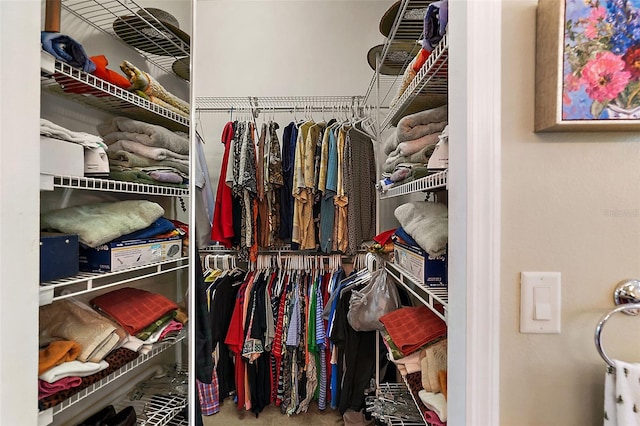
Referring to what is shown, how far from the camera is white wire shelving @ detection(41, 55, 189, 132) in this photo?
96 cm

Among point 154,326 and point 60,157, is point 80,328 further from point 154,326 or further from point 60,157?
point 60,157

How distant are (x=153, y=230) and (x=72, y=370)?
0.56 meters

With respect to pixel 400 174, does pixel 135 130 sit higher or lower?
higher

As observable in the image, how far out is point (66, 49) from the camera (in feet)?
3.14

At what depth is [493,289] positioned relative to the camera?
23.8 inches

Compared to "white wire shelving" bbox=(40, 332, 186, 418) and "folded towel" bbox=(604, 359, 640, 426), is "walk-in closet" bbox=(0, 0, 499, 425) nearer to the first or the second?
"white wire shelving" bbox=(40, 332, 186, 418)

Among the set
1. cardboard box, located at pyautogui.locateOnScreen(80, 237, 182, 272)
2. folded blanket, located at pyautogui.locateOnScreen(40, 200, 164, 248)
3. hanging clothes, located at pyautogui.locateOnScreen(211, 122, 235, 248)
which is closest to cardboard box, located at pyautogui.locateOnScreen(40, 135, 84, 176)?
folded blanket, located at pyautogui.locateOnScreen(40, 200, 164, 248)


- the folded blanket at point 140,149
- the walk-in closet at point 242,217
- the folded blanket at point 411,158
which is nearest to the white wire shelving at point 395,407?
the walk-in closet at point 242,217

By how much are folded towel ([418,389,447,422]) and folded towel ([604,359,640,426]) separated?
1.30 ft

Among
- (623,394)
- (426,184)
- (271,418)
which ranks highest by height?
(426,184)

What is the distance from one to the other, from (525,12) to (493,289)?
541 millimetres

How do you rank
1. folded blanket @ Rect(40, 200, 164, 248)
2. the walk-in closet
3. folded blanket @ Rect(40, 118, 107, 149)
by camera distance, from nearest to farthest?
the walk-in closet, folded blanket @ Rect(40, 118, 107, 149), folded blanket @ Rect(40, 200, 164, 248)

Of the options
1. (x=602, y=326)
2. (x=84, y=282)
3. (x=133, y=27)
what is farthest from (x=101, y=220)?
(x=602, y=326)
